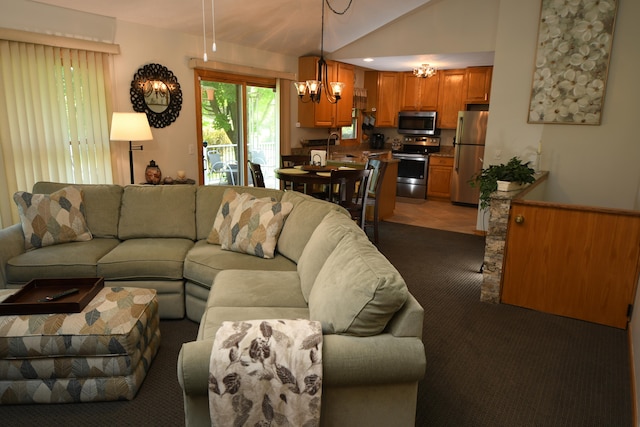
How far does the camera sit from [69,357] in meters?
2.17

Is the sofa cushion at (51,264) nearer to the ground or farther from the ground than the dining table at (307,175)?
nearer to the ground

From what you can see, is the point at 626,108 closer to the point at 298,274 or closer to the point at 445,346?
the point at 445,346

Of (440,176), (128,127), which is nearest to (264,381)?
(128,127)

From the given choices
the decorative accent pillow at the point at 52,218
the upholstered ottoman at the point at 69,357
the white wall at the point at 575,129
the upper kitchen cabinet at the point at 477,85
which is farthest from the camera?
the upper kitchen cabinet at the point at 477,85

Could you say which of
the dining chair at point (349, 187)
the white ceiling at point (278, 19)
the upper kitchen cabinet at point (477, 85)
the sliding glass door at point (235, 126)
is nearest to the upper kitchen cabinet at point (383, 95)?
the white ceiling at point (278, 19)

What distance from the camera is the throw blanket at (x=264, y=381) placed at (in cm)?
155

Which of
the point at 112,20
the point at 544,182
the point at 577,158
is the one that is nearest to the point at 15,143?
the point at 112,20

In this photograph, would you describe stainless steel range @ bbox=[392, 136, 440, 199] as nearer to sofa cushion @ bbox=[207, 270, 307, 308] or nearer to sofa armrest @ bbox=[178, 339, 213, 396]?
sofa cushion @ bbox=[207, 270, 307, 308]

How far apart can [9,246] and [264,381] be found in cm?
245

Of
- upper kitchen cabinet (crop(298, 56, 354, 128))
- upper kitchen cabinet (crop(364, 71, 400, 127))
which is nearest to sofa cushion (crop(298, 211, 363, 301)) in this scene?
upper kitchen cabinet (crop(298, 56, 354, 128))

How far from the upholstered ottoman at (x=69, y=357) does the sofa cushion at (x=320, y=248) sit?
3.09 feet

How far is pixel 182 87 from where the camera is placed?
16.4 ft

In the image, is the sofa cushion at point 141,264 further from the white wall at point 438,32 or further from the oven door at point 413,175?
the oven door at point 413,175

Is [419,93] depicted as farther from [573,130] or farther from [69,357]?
[69,357]
